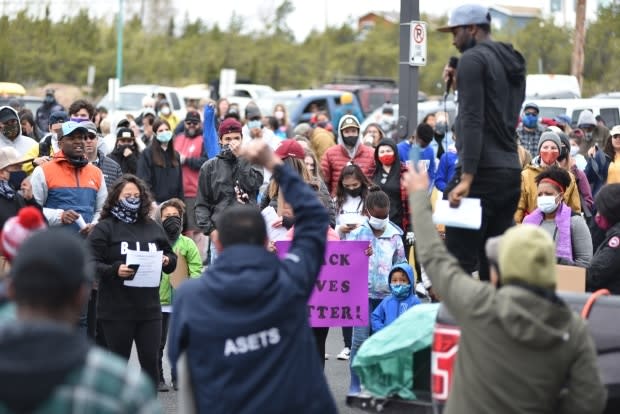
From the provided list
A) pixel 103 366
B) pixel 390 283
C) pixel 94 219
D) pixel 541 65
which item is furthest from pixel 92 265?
pixel 541 65

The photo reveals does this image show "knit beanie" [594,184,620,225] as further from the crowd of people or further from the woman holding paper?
the woman holding paper

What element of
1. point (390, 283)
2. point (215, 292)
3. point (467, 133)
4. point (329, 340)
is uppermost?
point (467, 133)

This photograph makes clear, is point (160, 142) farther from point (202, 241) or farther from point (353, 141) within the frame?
point (353, 141)

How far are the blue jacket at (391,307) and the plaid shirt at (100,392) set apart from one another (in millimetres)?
6807

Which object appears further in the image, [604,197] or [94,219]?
[94,219]

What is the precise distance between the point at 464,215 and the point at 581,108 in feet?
59.2

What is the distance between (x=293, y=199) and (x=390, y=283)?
Answer: 488 cm

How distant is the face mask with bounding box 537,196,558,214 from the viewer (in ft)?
35.4

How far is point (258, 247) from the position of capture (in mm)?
5730

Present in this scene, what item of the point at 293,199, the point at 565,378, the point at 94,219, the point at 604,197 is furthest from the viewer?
the point at 94,219

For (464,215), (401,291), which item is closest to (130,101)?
(401,291)

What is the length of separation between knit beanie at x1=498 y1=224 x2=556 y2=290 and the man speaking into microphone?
69.0 inches

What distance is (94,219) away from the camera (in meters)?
10.1

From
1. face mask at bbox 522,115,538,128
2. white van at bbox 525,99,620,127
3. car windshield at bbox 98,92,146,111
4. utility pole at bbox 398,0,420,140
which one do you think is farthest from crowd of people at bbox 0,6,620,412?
car windshield at bbox 98,92,146,111
